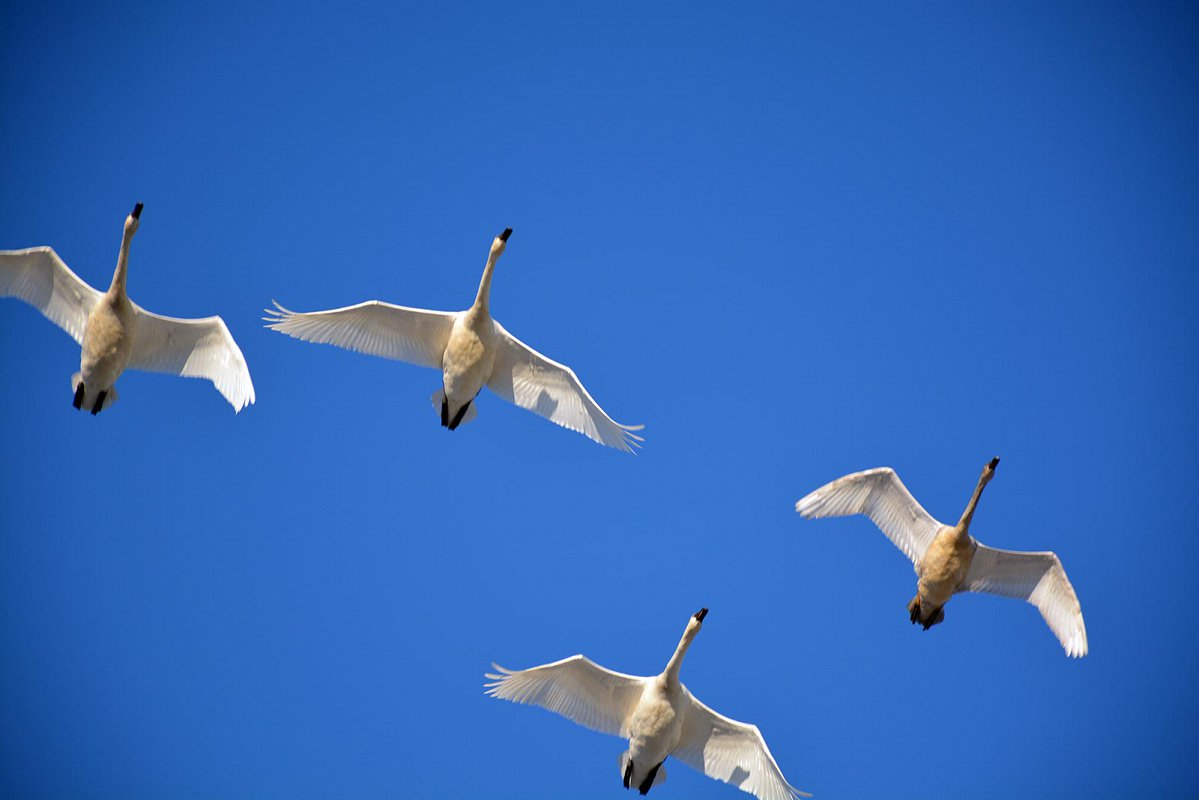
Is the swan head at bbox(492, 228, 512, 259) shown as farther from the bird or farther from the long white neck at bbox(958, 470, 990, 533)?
the long white neck at bbox(958, 470, 990, 533)

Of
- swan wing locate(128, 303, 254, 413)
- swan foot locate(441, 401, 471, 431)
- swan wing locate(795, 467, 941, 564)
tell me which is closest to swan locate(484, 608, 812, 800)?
swan wing locate(795, 467, 941, 564)

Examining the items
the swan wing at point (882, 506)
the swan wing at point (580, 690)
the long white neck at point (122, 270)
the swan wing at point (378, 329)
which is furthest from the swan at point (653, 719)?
the long white neck at point (122, 270)

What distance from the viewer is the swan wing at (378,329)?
55.3 ft

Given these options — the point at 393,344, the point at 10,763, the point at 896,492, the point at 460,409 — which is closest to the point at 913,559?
the point at 896,492

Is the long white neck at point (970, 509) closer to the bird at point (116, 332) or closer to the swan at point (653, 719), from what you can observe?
the swan at point (653, 719)

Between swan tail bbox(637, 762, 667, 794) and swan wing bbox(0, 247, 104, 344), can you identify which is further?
swan wing bbox(0, 247, 104, 344)

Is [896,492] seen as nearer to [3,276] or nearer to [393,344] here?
[393,344]

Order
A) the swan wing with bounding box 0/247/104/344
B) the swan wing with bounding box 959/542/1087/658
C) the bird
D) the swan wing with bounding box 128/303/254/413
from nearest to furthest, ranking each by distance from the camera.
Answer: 1. the bird
2. the swan wing with bounding box 128/303/254/413
3. the swan wing with bounding box 0/247/104/344
4. the swan wing with bounding box 959/542/1087/658

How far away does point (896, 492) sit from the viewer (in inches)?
680

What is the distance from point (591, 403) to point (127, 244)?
6.92 m

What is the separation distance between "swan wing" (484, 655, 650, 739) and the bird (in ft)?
17.7

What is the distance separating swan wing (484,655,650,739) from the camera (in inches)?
639

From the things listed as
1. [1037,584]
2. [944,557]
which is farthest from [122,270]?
[1037,584]

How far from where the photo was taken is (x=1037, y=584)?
17844mm
